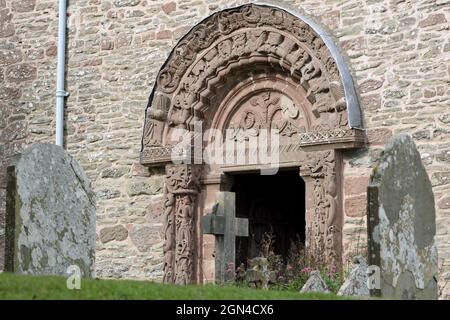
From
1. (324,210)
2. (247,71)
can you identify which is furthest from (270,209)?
(324,210)

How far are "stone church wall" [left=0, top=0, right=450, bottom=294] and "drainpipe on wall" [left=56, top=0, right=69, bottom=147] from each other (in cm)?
9

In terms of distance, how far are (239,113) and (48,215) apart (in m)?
4.74

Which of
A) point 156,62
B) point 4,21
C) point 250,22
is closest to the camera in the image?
point 250,22

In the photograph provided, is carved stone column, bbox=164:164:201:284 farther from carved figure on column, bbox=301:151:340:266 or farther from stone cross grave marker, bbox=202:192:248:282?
stone cross grave marker, bbox=202:192:248:282

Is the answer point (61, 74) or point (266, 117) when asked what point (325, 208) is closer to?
point (266, 117)

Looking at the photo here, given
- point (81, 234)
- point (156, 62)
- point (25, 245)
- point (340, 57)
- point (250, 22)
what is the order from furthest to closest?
point (156, 62) < point (250, 22) < point (340, 57) < point (81, 234) < point (25, 245)

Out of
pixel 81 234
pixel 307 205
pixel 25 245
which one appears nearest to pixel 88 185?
pixel 81 234

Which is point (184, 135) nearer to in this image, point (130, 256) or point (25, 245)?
point (130, 256)

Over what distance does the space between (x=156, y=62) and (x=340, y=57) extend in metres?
2.78

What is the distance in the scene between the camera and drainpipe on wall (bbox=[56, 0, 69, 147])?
46.6ft

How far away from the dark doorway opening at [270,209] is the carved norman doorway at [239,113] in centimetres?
60

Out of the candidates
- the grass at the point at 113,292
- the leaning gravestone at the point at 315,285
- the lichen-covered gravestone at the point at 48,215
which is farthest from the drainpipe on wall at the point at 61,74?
the grass at the point at 113,292

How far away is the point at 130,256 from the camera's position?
44.2 feet

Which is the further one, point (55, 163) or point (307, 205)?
point (307, 205)
